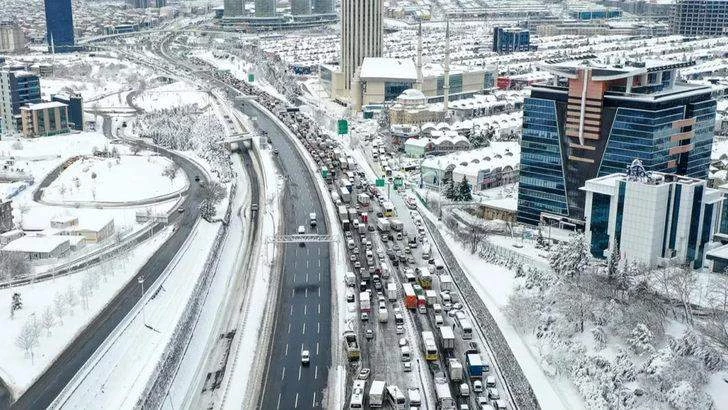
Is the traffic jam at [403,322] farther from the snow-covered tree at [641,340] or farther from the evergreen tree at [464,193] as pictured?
the snow-covered tree at [641,340]

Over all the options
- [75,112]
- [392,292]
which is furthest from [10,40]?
[392,292]

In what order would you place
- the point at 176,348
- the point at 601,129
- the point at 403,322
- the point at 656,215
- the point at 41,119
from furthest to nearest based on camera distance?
the point at 41,119
the point at 601,129
the point at 656,215
the point at 403,322
the point at 176,348

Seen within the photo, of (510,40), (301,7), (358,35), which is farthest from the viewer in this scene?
(301,7)

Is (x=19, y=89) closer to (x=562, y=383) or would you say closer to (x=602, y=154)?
(x=602, y=154)

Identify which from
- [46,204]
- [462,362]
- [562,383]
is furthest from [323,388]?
[46,204]

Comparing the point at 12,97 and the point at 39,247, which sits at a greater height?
the point at 12,97

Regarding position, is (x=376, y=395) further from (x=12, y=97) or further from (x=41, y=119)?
(x=12, y=97)

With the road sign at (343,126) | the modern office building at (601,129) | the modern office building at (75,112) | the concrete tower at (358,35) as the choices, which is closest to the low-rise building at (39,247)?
the modern office building at (601,129)
